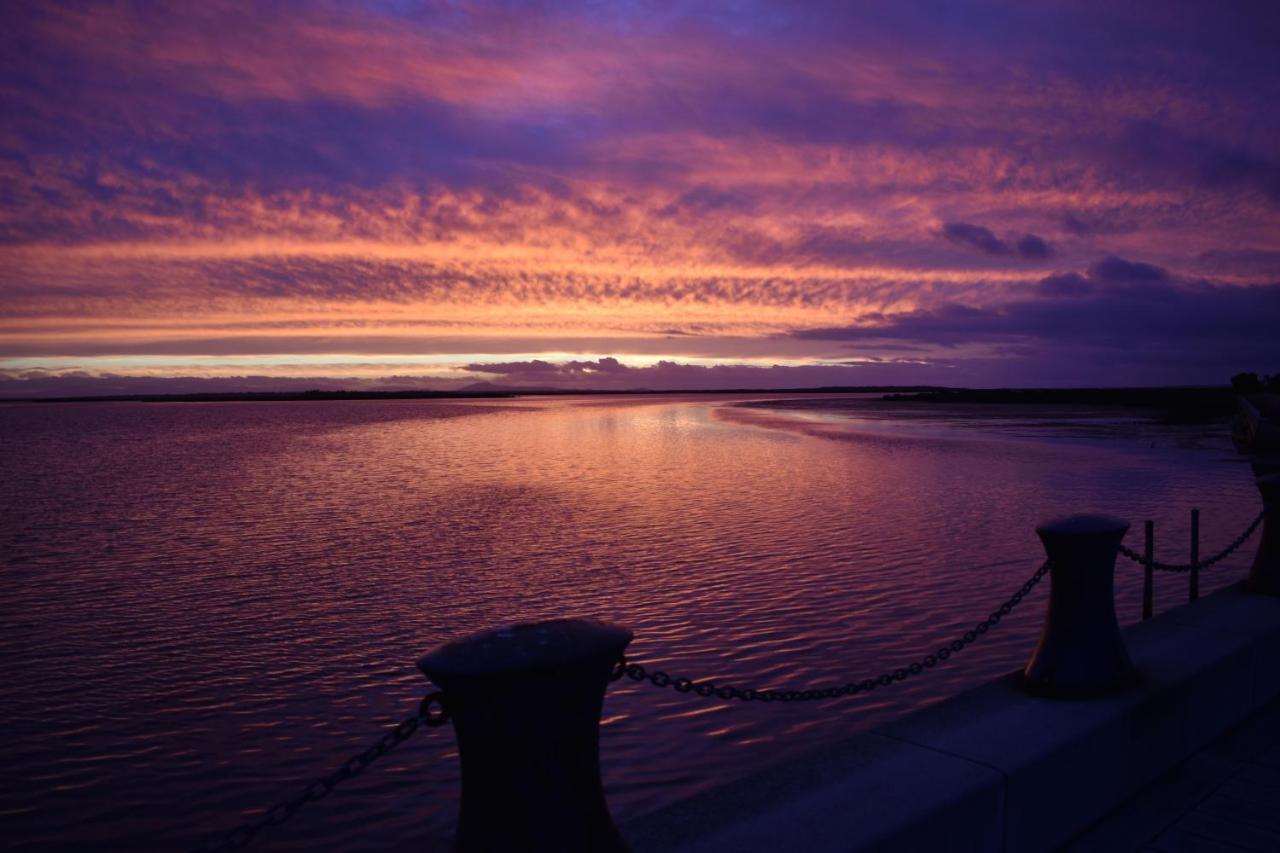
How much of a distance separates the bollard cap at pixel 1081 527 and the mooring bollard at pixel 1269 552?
9.18 feet

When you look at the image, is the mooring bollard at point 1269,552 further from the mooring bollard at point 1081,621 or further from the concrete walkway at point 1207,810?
the mooring bollard at point 1081,621

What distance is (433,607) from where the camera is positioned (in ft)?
36.7

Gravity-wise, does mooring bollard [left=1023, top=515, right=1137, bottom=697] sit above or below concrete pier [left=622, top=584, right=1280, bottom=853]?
above

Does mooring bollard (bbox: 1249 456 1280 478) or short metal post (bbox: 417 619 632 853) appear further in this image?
mooring bollard (bbox: 1249 456 1280 478)

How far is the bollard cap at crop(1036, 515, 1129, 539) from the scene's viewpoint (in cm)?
469

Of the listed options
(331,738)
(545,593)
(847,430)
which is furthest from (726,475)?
(847,430)

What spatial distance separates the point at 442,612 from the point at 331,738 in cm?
394

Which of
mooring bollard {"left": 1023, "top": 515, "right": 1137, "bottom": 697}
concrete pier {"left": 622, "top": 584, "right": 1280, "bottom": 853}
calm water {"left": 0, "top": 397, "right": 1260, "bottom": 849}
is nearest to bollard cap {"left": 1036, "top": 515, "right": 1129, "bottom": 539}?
mooring bollard {"left": 1023, "top": 515, "right": 1137, "bottom": 697}

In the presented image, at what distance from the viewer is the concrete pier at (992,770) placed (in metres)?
3.24

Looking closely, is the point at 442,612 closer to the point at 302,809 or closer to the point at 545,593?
the point at 545,593

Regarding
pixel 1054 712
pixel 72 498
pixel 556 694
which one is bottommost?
pixel 72 498

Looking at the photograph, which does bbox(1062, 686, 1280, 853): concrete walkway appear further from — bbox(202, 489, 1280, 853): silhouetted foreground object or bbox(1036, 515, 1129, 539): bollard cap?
bbox(202, 489, 1280, 853): silhouetted foreground object

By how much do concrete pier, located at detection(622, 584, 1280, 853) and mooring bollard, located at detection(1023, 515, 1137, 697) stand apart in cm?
11

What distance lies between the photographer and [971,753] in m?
3.85
